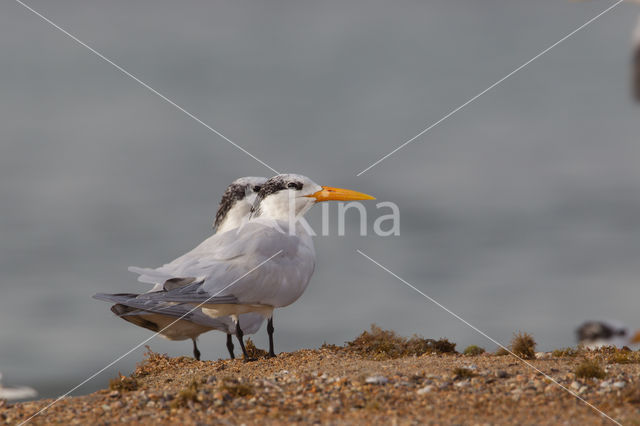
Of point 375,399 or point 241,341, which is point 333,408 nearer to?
point 375,399

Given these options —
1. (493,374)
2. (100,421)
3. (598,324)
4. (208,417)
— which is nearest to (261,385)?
(208,417)

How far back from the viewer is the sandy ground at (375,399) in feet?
25.7

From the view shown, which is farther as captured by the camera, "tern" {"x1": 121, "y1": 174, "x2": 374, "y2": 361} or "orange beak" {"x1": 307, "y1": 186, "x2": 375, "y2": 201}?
"orange beak" {"x1": 307, "y1": 186, "x2": 375, "y2": 201}

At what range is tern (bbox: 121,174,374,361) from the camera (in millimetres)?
11016

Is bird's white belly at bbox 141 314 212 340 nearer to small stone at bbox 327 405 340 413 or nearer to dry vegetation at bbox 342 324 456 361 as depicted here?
dry vegetation at bbox 342 324 456 361

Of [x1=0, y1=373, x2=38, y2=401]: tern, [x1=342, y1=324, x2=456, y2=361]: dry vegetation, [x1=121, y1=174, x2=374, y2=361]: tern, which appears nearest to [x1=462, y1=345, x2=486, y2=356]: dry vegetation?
[x1=342, y1=324, x2=456, y2=361]: dry vegetation

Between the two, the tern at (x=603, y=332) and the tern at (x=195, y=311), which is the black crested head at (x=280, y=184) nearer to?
the tern at (x=195, y=311)

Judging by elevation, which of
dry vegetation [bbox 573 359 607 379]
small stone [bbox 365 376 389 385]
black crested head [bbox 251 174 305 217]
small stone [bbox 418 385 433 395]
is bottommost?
small stone [bbox 418 385 433 395]

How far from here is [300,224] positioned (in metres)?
12.6

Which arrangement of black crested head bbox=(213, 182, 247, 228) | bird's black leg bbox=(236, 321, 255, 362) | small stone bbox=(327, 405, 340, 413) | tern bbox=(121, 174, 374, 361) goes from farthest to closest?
black crested head bbox=(213, 182, 247, 228) < bird's black leg bbox=(236, 321, 255, 362) < tern bbox=(121, 174, 374, 361) < small stone bbox=(327, 405, 340, 413)

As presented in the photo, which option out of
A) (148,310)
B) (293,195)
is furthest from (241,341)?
(293,195)

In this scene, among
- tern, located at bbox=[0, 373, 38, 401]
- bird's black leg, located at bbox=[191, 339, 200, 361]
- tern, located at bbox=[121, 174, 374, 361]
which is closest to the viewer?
tern, located at bbox=[0, 373, 38, 401]

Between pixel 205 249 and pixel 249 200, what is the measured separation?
212cm

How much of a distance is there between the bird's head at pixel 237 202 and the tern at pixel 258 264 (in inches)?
40.4
